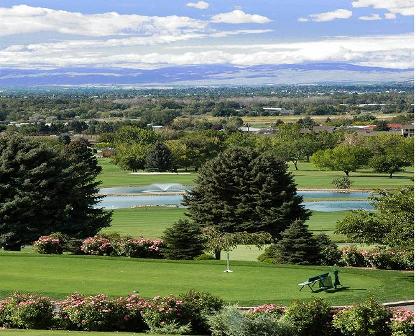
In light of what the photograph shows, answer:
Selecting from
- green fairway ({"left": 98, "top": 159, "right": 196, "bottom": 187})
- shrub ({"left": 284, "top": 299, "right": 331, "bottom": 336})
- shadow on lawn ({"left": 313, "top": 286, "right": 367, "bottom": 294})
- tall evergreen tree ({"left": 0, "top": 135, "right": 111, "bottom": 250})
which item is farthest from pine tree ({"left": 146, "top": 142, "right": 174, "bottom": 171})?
shrub ({"left": 284, "top": 299, "right": 331, "bottom": 336})

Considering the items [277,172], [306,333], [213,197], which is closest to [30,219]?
Result: [213,197]

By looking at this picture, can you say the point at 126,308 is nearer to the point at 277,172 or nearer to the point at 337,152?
the point at 277,172

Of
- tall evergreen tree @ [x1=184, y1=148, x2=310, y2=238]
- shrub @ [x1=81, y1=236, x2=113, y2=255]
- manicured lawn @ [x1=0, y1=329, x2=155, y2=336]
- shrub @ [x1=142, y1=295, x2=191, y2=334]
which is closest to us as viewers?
manicured lawn @ [x1=0, y1=329, x2=155, y2=336]

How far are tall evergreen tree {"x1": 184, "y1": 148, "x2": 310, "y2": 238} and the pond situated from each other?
2397 centimetres

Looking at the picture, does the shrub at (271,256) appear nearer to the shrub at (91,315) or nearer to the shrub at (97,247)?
the shrub at (97,247)

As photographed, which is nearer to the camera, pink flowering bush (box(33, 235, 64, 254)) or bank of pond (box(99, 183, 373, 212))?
pink flowering bush (box(33, 235, 64, 254))

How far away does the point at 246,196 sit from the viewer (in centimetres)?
4834

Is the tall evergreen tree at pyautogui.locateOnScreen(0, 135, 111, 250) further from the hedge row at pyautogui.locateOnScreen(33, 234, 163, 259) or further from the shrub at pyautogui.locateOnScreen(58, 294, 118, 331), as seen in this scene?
the shrub at pyautogui.locateOnScreen(58, 294, 118, 331)

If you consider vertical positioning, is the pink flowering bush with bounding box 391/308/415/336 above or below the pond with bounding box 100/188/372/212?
above

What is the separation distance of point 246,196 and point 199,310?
28.0 meters

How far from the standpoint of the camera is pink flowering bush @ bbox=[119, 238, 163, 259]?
108 ft

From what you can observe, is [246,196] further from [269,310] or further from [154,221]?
[269,310]

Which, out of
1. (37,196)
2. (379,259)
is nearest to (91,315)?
(379,259)

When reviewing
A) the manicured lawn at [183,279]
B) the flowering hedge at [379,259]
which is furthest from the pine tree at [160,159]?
the manicured lawn at [183,279]
